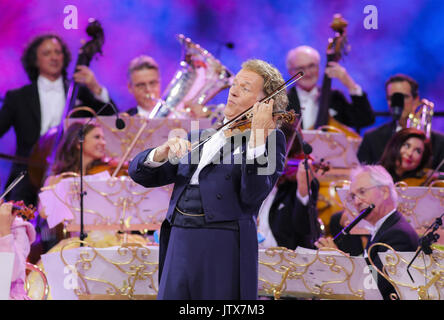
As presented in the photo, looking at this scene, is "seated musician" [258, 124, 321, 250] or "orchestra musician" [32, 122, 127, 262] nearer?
"seated musician" [258, 124, 321, 250]

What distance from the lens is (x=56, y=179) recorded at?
421 cm

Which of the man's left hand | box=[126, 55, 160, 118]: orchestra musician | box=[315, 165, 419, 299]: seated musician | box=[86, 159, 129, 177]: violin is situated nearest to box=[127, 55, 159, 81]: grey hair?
box=[126, 55, 160, 118]: orchestra musician

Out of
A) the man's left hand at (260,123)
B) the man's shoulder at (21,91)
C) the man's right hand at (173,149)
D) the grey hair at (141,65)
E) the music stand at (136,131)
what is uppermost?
the grey hair at (141,65)

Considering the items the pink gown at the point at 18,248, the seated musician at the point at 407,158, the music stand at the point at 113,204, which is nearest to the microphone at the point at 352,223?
the seated musician at the point at 407,158

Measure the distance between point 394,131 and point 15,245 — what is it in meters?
2.76

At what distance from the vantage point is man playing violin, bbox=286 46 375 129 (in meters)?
4.85

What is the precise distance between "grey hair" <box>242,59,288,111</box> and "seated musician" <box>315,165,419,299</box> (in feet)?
3.85

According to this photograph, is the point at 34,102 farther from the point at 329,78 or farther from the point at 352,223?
the point at 352,223

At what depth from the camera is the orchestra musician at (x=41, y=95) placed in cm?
509

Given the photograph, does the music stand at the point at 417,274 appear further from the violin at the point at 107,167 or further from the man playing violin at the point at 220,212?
the violin at the point at 107,167

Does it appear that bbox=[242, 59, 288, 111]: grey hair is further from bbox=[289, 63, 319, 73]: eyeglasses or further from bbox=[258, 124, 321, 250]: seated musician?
bbox=[289, 63, 319, 73]: eyeglasses

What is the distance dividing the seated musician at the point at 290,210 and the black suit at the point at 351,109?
0.62 meters

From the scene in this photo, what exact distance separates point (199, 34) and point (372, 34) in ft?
4.67

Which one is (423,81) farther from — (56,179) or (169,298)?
(169,298)
